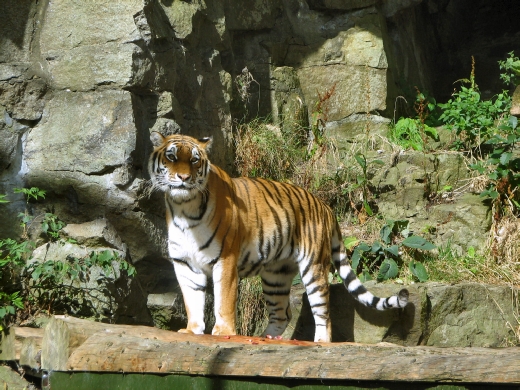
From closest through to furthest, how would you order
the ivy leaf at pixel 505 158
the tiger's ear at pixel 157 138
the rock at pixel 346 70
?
the tiger's ear at pixel 157 138 → the ivy leaf at pixel 505 158 → the rock at pixel 346 70

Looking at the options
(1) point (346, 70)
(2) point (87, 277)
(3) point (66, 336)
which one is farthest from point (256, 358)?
(1) point (346, 70)

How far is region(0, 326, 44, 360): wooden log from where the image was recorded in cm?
461

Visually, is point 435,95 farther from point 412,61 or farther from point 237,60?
point 237,60

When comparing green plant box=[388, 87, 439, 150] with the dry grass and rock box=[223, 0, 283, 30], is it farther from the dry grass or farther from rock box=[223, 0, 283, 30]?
the dry grass

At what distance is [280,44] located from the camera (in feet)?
29.1

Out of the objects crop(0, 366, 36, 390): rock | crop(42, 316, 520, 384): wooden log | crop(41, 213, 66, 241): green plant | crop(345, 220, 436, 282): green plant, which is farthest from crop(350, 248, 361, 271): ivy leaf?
crop(0, 366, 36, 390): rock

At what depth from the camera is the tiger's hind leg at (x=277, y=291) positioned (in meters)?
6.50

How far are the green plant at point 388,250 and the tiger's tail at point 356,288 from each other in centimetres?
25

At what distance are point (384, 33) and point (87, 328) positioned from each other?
6017mm

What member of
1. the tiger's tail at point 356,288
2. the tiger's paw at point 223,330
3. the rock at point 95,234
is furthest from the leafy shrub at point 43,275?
the tiger's tail at point 356,288

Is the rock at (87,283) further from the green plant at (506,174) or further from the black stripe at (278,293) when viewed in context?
the green plant at (506,174)

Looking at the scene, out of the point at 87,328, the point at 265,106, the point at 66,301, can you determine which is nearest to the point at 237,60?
the point at 265,106

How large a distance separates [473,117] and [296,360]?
5474mm

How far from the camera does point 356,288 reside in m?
6.30
